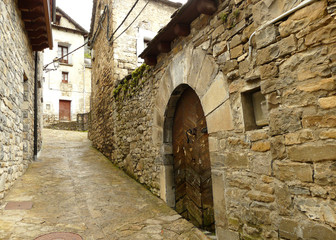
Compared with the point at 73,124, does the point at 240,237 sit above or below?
below

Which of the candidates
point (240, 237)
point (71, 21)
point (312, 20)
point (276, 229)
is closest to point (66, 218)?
point (240, 237)

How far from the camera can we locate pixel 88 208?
364cm

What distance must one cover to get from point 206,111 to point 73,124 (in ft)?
50.2

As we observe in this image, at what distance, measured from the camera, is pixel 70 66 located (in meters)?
18.0

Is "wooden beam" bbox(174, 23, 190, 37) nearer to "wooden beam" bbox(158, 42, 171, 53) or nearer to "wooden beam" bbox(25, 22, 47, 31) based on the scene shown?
"wooden beam" bbox(158, 42, 171, 53)

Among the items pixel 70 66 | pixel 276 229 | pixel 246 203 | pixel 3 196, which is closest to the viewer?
pixel 276 229

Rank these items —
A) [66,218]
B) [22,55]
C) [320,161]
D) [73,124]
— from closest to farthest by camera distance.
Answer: [320,161] → [66,218] → [22,55] → [73,124]

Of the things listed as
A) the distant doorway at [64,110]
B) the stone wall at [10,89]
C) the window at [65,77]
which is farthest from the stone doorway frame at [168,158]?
the window at [65,77]

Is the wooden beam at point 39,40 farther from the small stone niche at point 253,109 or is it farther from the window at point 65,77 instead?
the window at point 65,77

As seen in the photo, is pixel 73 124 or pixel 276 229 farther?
pixel 73 124

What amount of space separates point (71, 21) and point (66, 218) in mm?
18280

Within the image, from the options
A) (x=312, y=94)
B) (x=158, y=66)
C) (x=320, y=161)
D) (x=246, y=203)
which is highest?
(x=158, y=66)

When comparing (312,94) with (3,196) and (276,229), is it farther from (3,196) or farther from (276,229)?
(3,196)

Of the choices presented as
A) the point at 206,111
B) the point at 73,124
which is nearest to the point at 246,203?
the point at 206,111
